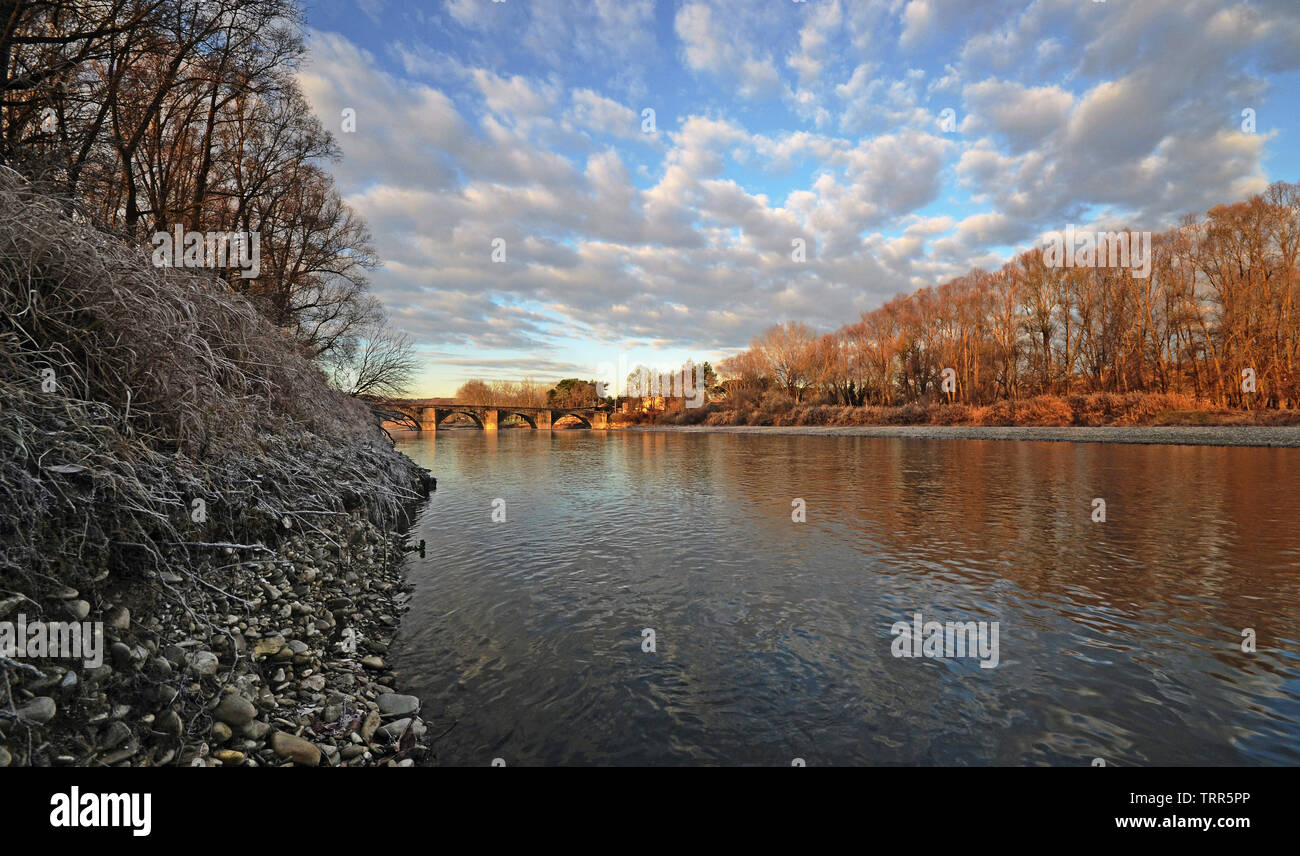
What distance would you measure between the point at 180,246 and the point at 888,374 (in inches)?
3153

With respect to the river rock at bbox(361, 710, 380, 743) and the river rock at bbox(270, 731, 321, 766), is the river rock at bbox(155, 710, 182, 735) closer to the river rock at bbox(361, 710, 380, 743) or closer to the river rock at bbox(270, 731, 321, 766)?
the river rock at bbox(270, 731, 321, 766)

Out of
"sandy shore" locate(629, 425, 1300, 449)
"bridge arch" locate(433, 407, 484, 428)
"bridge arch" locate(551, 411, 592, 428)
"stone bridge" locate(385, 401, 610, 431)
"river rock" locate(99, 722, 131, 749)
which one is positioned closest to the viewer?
"river rock" locate(99, 722, 131, 749)

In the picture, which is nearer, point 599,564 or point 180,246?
point 599,564

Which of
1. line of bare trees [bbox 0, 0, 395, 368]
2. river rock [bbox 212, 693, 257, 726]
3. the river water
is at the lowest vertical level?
the river water

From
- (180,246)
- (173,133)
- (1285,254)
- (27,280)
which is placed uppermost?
(1285,254)

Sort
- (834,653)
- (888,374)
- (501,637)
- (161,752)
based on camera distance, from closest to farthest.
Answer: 1. (161,752)
2. (834,653)
3. (501,637)
4. (888,374)

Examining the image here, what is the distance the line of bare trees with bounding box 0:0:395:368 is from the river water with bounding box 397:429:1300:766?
26.5 ft

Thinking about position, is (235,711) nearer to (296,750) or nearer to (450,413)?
(296,750)

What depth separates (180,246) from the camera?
41.3 ft

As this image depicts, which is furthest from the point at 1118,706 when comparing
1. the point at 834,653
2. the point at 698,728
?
the point at 698,728

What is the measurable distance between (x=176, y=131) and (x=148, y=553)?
19387mm

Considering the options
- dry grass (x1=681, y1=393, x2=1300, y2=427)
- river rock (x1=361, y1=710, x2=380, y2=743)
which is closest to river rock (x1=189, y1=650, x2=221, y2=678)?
river rock (x1=361, y1=710, x2=380, y2=743)

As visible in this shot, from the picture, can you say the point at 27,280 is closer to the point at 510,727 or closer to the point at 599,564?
the point at 510,727

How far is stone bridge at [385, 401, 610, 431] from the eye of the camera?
11088 cm
